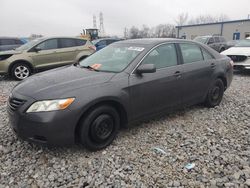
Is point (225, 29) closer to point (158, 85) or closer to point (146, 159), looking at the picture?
point (158, 85)

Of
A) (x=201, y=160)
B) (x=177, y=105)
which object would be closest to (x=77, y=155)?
(x=201, y=160)

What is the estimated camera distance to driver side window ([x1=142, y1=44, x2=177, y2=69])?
11.8 ft

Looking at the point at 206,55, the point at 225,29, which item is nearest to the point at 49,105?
the point at 206,55

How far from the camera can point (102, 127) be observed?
308cm

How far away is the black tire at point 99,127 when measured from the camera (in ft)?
9.49

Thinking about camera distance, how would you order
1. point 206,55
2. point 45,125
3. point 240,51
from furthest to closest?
point 240,51 → point 206,55 → point 45,125

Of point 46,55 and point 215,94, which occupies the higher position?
point 46,55

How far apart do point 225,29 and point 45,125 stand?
38.3 m

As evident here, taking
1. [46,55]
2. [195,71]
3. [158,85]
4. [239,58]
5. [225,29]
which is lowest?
[239,58]

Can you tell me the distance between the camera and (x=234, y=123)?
4098mm

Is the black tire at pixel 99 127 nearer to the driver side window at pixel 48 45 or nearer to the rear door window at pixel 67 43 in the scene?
the driver side window at pixel 48 45

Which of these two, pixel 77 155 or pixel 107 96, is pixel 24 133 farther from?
pixel 107 96

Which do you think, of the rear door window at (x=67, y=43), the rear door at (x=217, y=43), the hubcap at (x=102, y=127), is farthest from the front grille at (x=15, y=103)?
the rear door at (x=217, y=43)

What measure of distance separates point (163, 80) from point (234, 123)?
163 centimetres
